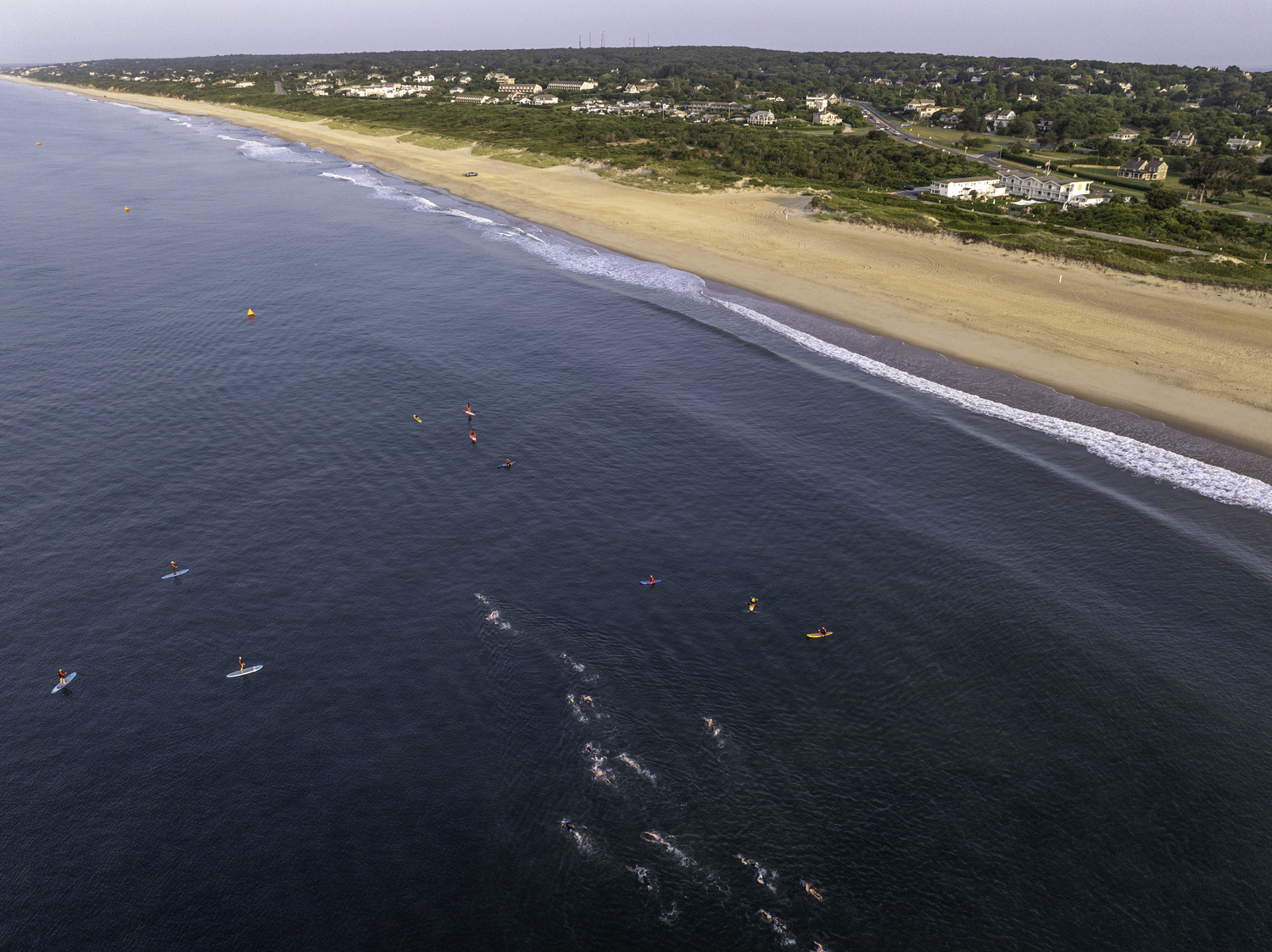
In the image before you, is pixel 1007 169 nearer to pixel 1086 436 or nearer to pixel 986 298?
pixel 986 298

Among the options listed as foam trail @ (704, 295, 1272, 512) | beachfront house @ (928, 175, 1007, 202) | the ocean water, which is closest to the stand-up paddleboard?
the ocean water

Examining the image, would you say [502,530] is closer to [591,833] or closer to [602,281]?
[591,833]

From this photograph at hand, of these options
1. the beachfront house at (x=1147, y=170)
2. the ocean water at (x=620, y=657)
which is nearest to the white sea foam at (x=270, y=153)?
the ocean water at (x=620, y=657)

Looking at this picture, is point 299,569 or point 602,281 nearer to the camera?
point 299,569

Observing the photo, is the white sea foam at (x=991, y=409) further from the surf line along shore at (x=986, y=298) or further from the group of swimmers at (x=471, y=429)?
the group of swimmers at (x=471, y=429)

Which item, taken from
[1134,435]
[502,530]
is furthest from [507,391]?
[1134,435]

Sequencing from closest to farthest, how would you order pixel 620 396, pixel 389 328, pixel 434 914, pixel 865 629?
pixel 434 914
pixel 865 629
pixel 620 396
pixel 389 328

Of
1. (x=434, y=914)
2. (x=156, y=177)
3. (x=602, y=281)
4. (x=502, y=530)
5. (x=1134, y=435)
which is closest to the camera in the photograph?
(x=434, y=914)
